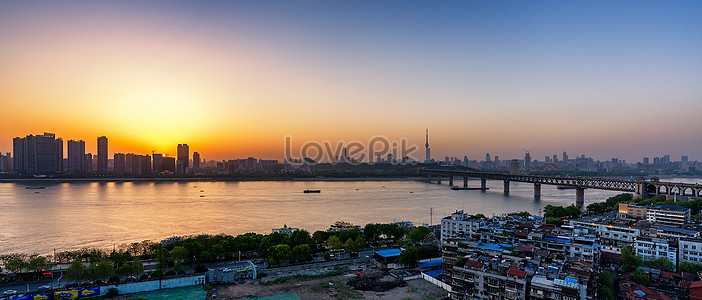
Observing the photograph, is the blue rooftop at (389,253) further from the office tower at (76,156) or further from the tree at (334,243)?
the office tower at (76,156)

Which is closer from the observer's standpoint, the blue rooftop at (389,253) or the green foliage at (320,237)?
the blue rooftop at (389,253)

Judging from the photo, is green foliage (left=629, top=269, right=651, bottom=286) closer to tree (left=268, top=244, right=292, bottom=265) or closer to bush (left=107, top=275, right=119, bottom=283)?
tree (left=268, top=244, right=292, bottom=265)

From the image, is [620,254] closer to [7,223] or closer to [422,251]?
[422,251]

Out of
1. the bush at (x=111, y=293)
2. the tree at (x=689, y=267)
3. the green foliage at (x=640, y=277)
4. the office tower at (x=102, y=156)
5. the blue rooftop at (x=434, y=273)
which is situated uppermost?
the office tower at (x=102, y=156)

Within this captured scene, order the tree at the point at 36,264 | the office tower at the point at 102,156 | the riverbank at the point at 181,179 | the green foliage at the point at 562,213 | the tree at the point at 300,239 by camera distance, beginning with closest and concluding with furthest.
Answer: the tree at the point at 36,264 < the tree at the point at 300,239 < the green foliage at the point at 562,213 < the riverbank at the point at 181,179 < the office tower at the point at 102,156

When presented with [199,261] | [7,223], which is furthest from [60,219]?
[199,261]

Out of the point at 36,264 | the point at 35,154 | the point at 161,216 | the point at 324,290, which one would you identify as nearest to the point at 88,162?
the point at 35,154

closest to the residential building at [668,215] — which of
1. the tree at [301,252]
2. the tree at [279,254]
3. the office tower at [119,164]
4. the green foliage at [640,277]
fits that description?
the green foliage at [640,277]
